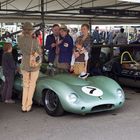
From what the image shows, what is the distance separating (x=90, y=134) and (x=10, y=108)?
2.44 m

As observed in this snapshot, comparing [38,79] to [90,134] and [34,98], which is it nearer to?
[34,98]

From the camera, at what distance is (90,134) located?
218 inches

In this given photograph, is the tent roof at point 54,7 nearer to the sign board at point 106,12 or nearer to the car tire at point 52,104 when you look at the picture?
the sign board at point 106,12

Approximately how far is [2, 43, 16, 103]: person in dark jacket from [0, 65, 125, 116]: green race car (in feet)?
2.31

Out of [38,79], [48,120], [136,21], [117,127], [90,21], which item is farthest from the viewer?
[136,21]

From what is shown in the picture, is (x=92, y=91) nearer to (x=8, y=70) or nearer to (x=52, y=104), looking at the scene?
(x=52, y=104)

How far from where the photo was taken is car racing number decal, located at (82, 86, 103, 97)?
22.3 feet

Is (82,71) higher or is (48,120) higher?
(82,71)

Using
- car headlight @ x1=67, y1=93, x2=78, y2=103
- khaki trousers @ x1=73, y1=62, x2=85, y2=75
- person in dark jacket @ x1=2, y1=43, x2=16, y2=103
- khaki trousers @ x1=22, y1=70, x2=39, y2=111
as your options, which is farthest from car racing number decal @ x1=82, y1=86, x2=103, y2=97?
person in dark jacket @ x1=2, y1=43, x2=16, y2=103

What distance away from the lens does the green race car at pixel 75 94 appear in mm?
6523

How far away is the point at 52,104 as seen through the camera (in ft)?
22.7

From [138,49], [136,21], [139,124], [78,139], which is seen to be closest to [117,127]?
[139,124]

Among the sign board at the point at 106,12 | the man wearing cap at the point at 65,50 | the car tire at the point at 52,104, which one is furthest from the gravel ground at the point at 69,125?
the sign board at the point at 106,12

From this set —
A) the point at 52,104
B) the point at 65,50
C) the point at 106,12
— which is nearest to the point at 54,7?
the point at 106,12
